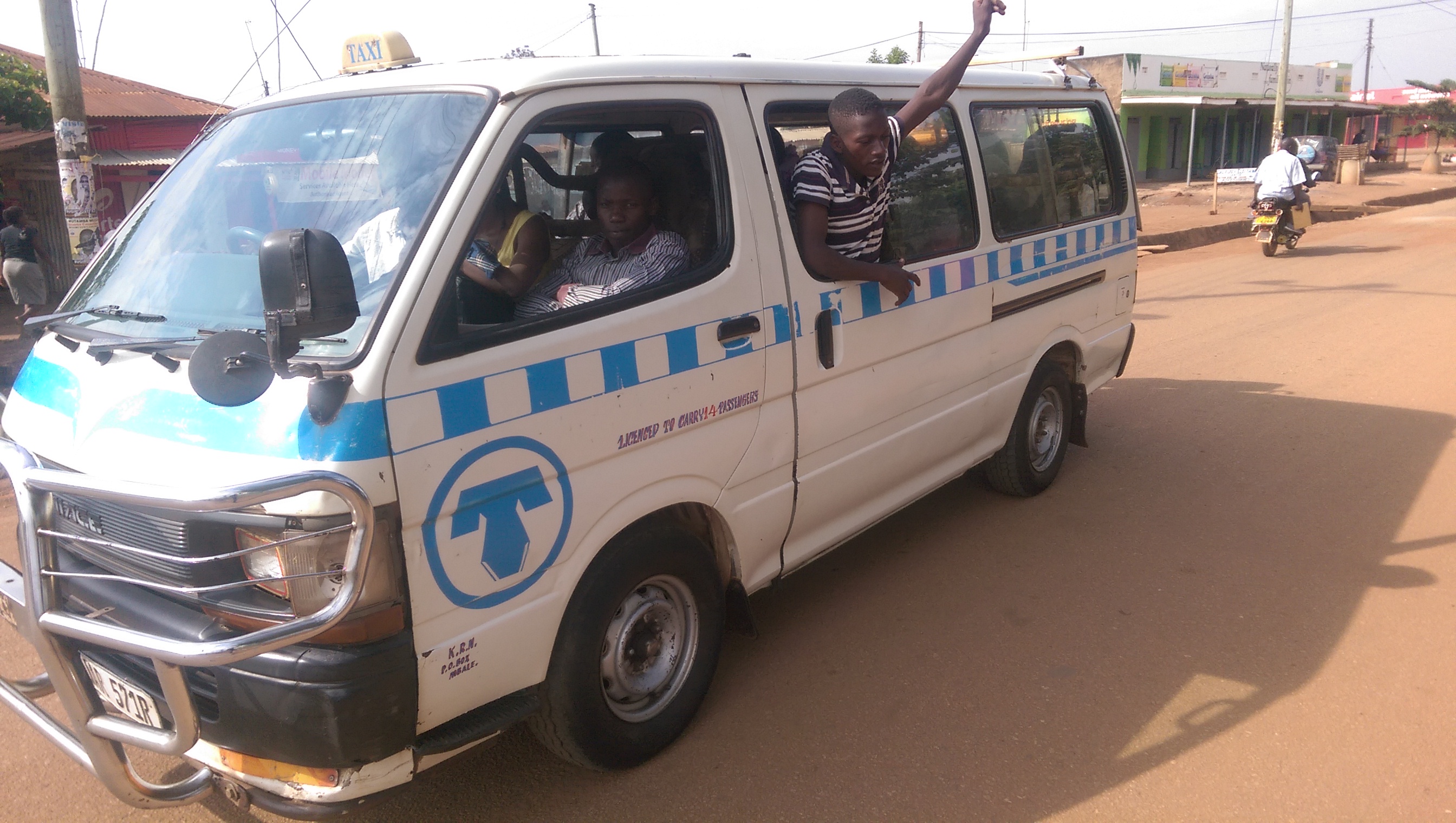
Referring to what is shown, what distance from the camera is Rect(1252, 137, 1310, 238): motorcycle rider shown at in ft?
47.9

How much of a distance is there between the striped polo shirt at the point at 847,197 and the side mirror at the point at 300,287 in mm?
1749

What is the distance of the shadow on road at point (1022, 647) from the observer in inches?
116

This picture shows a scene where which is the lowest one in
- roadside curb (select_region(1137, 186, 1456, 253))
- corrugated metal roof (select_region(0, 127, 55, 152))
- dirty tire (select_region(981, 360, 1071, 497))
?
roadside curb (select_region(1137, 186, 1456, 253))

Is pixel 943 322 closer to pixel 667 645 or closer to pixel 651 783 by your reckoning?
pixel 667 645

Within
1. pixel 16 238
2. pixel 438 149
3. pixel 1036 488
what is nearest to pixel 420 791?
pixel 438 149

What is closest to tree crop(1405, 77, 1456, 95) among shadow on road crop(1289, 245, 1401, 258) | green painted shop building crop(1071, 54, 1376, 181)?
green painted shop building crop(1071, 54, 1376, 181)

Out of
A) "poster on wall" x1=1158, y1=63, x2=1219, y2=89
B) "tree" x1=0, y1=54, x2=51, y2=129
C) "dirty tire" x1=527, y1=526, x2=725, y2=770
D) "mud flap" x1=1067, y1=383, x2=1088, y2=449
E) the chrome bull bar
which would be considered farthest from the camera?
"poster on wall" x1=1158, y1=63, x2=1219, y2=89

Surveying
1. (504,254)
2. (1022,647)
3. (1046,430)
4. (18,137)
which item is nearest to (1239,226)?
(1046,430)

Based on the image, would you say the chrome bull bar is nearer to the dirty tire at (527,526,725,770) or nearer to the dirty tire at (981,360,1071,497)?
the dirty tire at (527,526,725,770)

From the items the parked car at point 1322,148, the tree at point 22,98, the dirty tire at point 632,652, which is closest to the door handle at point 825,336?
the dirty tire at point 632,652

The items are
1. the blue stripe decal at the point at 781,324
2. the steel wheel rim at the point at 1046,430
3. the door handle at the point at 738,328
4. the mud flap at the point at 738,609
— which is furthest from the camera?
the steel wheel rim at the point at 1046,430

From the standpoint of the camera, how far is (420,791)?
3.00m

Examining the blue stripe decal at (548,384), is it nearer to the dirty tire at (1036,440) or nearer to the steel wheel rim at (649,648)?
the steel wheel rim at (649,648)

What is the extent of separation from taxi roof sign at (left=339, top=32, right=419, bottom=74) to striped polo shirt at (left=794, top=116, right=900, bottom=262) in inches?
54.2
